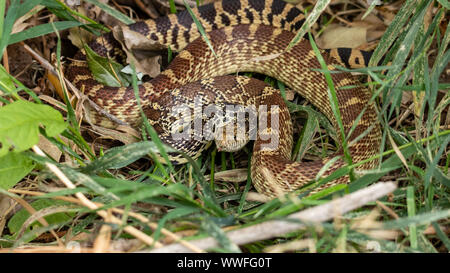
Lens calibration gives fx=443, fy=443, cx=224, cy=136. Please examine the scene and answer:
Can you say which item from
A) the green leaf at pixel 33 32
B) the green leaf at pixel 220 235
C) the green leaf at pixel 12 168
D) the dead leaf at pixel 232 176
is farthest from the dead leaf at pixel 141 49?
the green leaf at pixel 220 235

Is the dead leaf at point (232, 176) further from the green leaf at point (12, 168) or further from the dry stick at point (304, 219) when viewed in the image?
the green leaf at point (12, 168)

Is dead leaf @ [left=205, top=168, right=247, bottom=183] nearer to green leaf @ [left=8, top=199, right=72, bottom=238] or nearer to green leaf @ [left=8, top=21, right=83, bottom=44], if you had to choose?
green leaf @ [left=8, top=199, right=72, bottom=238]

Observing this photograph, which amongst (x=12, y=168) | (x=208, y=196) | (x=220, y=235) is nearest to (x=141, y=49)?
(x=12, y=168)

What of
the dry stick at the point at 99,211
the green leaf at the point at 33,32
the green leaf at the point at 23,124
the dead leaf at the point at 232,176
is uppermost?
the green leaf at the point at 33,32

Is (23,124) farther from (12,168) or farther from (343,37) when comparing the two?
(343,37)

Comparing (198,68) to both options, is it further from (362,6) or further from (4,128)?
(4,128)

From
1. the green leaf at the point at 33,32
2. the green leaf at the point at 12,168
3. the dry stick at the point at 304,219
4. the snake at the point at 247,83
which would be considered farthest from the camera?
the snake at the point at 247,83

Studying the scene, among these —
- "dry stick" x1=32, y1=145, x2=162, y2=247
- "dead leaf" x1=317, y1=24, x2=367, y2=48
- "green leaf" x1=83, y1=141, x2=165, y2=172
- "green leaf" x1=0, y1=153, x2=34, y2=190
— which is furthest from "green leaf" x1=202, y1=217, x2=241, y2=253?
"dead leaf" x1=317, y1=24, x2=367, y2=48
